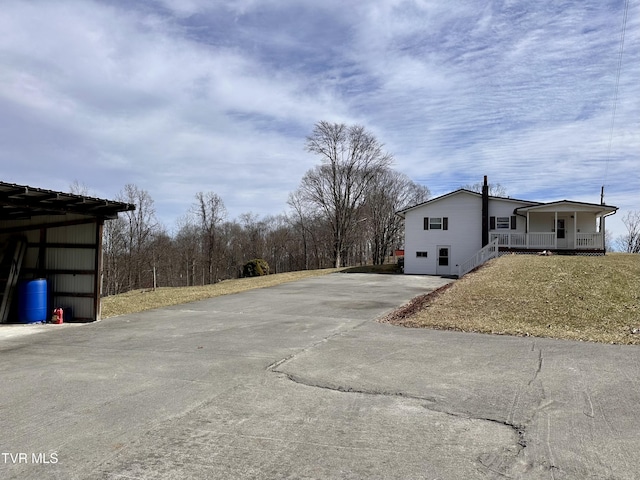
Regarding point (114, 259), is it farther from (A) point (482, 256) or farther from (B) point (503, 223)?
(B) point (503, 223)

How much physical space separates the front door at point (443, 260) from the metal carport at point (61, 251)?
903 inches

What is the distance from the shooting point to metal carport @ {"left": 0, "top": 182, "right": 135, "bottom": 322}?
11.3 metres

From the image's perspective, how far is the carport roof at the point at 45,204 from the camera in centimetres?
911

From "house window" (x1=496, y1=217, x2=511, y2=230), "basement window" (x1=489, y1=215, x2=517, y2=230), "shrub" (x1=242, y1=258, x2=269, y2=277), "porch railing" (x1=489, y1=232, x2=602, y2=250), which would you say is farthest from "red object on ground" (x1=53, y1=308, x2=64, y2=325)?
"shrub" (x1=242, y1=258, x2=269, y2=277)

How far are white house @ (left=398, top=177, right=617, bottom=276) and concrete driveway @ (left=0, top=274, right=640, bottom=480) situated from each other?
2086 centimetres

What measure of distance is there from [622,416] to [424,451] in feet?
7.70

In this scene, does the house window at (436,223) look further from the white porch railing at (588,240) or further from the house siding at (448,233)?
the white porch railing at (588,240)

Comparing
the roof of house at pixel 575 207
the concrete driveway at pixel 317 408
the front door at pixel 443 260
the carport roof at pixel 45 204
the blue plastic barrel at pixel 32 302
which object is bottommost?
the concrete driveway at pixel 317 408

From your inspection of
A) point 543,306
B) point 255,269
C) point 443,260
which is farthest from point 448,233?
point 543,306

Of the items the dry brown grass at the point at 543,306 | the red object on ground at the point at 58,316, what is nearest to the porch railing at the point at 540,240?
the dry brown grass at the point at 543,306

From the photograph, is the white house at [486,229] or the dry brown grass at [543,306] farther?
the white house at [486,229]

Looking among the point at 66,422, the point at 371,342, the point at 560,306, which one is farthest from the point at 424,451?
the point at 560,306

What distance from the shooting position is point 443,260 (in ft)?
98.3

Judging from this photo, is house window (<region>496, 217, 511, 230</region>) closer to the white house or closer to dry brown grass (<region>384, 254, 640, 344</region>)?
the white house
